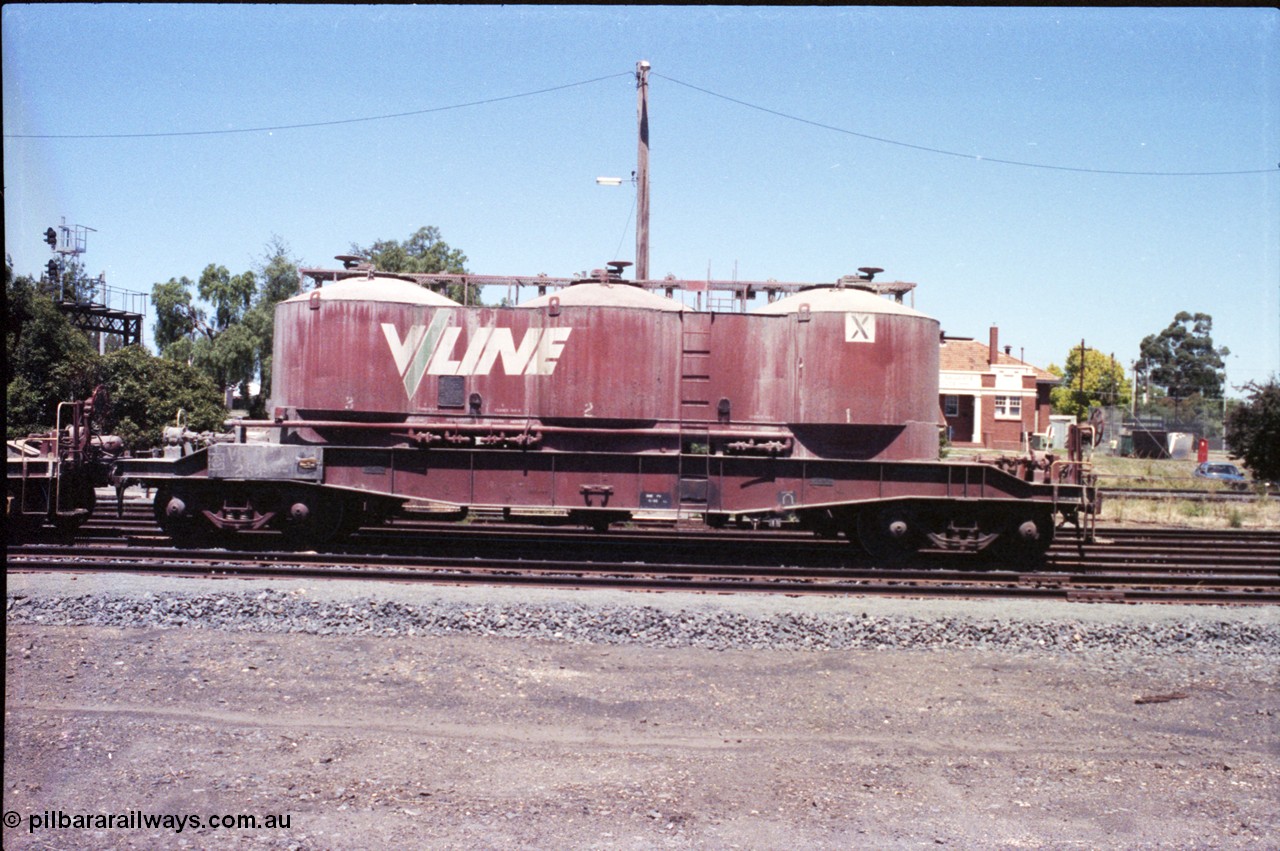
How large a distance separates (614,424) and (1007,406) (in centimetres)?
4652

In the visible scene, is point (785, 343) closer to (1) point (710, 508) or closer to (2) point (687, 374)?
(2) point (687, 374)

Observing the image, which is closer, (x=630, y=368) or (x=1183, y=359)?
(x=630, y=368)

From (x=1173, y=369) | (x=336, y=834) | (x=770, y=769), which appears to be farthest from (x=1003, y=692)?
(x=1173, y=369)

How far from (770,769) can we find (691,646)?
2743 mm

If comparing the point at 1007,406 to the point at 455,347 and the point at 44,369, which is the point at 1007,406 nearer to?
the point at 455,347

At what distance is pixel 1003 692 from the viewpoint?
6.66 metres

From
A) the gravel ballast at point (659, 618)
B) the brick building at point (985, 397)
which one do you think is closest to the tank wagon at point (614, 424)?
the gravel ballast at point (659, 618)

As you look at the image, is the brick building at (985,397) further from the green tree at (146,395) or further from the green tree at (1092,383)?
the green tree at (146,395)

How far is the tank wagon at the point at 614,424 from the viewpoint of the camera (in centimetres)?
1180

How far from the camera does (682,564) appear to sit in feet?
37.7

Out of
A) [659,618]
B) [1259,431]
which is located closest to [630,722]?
[659,618]

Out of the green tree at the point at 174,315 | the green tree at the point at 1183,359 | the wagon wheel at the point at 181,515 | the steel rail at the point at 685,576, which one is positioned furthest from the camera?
the green tree at the point at 1183,359

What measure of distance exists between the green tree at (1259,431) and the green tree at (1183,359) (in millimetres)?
87814

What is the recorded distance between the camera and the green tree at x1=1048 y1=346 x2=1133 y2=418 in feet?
286
